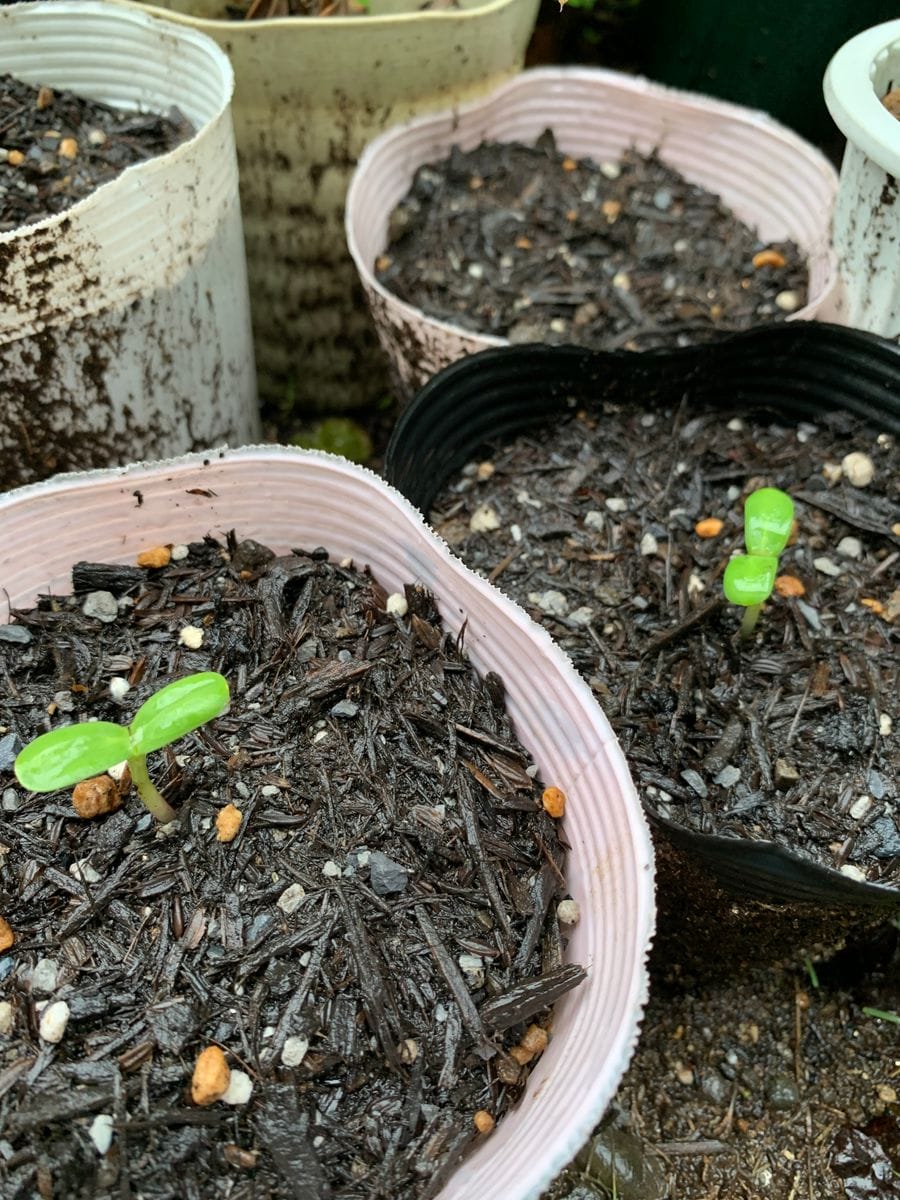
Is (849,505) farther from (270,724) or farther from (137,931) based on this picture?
(137,931)

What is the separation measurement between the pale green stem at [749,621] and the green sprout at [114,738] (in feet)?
2.00

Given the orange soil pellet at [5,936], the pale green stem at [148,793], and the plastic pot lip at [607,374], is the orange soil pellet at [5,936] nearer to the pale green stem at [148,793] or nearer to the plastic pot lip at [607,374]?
the pale green stem at [148,793]

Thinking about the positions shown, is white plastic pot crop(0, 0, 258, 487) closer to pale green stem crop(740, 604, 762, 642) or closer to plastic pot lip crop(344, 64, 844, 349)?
plastic pot lip crop(344, 64, 844, 349)

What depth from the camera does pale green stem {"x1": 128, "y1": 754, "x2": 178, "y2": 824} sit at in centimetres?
86

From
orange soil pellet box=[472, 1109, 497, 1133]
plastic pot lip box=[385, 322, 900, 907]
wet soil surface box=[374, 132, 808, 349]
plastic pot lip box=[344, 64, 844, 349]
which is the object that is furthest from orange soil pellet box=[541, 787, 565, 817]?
wet soil surface box=[374, 132, 808, 349]

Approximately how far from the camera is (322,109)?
149 cm

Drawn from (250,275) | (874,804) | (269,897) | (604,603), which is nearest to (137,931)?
(269,897)

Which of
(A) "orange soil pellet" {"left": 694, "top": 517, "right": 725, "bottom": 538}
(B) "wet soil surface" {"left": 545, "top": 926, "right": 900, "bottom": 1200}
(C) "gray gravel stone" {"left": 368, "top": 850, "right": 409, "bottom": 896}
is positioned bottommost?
(B) "wet soil surface" {"left": 545, "top": 926, "right": 900, "bottom": 1200}

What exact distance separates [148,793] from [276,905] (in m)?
0.15

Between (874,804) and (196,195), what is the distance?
1034 mm

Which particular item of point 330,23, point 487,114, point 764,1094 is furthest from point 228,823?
point 487,114

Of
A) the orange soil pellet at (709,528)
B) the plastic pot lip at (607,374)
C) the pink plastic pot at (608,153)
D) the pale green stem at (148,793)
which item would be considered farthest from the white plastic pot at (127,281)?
the orange soil pellet at (709,528)

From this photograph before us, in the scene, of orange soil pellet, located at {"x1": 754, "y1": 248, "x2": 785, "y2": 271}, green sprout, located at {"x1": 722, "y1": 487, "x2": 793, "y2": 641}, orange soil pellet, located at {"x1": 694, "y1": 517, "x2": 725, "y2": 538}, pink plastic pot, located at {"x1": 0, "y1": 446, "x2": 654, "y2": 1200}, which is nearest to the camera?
pink plastic pot, located at {"x1": 0, "y1": 446, "x2": 654, "y2": 1200}

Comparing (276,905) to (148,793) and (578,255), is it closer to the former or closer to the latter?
(148,793)
